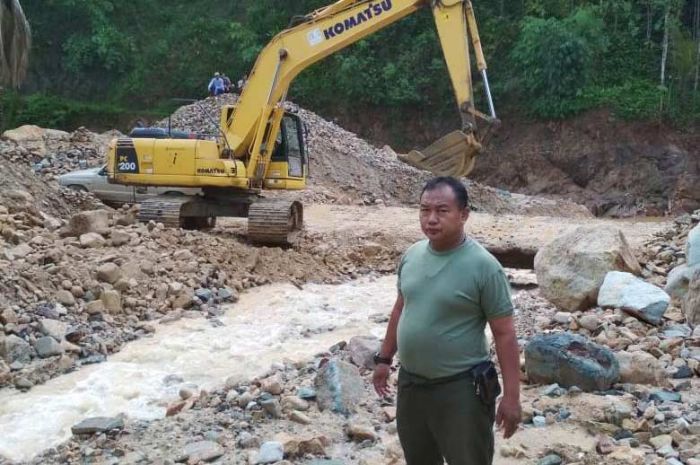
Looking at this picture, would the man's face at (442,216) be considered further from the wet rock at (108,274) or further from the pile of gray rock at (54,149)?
the pile of gray rock at (54,149)

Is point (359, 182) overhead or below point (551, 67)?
below

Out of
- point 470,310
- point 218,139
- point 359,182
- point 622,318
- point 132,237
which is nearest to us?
point 470,310

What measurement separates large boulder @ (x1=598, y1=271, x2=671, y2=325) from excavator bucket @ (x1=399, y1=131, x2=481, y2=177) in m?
4.31

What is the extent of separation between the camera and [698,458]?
4.05 metres

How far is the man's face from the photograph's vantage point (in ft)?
9.81

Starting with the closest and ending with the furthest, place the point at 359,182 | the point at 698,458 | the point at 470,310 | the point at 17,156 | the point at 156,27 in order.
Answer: the point at 470,310 → the point at 698,458 → the point at 17,156 → the point at 359,182 → the point at 156,27

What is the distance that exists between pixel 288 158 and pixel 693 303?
6.68 meters

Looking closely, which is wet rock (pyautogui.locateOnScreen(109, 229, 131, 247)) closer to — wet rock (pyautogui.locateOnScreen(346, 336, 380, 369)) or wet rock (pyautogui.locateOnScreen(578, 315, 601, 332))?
wet rock (pyautogui.locateOnScreen(346, 336, 380, 369))

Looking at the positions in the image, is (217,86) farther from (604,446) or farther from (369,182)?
(604,446)

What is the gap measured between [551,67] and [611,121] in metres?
2.44

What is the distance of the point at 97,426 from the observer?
17.0 feet

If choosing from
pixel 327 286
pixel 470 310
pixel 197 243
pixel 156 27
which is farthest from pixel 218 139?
pixel 156 27

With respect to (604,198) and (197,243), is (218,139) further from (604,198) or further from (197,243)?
(604,198)

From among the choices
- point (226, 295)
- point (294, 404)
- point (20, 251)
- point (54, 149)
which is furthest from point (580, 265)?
point (54, 149)
